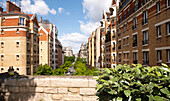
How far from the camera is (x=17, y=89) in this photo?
411 centimetres

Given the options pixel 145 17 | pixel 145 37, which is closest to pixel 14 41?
pixel 145 37

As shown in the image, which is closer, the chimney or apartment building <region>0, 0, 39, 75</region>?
apartment building <region>0, 0, 39, 75</region>

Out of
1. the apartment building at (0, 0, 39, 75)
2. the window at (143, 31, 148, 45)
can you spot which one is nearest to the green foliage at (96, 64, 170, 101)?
the window at (143, 31, 148, 45)

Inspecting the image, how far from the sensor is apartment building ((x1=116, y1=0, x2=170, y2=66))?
1124 cm

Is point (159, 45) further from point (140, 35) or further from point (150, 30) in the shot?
point (140, 35)

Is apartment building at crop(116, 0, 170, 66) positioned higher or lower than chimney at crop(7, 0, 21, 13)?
lower

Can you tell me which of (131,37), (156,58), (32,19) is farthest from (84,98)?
(32,19)

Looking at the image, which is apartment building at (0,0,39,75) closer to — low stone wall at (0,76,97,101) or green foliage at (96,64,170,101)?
low stone wall at (0,76,97,101)

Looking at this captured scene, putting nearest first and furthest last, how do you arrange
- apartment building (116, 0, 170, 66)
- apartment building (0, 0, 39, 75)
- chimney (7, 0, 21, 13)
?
apartment building (116, 0, 170, 66) < apartment building (0, 0, 39, 75) < chimney (7, 0, 21, 13)

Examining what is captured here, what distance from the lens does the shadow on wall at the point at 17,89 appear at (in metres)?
4.09

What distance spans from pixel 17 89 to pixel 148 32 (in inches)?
602

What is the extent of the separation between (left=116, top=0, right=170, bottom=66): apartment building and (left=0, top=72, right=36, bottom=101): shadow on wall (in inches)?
494

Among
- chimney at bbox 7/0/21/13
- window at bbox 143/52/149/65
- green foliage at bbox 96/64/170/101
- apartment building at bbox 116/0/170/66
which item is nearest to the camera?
green foliage at bbox 96/64/170/101

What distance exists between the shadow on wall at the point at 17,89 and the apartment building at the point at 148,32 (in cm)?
1254
